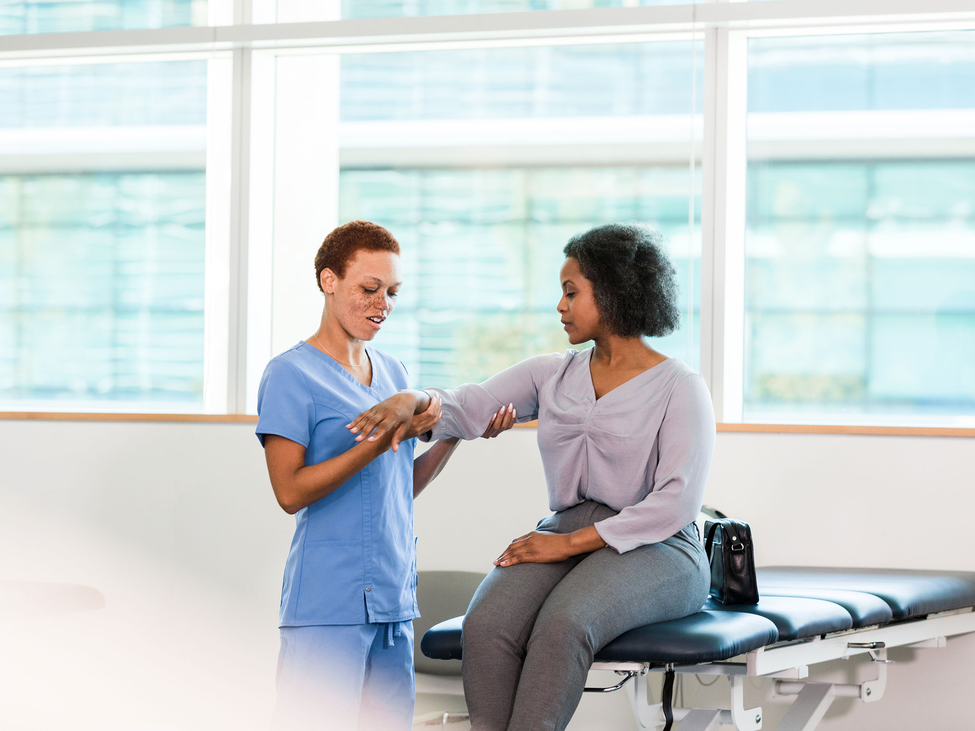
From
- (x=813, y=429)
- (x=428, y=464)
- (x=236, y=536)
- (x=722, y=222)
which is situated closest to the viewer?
(x=428, y=464)

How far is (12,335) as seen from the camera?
355 cm

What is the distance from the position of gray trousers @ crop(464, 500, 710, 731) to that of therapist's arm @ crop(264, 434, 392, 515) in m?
0.36

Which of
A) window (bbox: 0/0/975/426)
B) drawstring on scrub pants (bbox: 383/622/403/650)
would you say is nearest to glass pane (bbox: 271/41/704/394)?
window (bbox: 0/0/975/426)

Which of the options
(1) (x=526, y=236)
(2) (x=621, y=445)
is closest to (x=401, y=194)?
(1) (x=526, y=236)

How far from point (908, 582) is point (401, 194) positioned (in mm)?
2087

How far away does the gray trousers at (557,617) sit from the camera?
150 cm

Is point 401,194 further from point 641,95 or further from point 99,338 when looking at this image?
point 99,338

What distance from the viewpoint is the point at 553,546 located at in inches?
67.5

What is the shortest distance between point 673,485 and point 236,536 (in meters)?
1.90

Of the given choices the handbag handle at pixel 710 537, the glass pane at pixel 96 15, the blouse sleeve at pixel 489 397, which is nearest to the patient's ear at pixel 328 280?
the blouse sleeve at pixel 489 397

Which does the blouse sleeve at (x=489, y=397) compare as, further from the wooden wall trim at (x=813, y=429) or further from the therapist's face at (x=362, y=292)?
the wooden wall trim at (x=813, y=429)

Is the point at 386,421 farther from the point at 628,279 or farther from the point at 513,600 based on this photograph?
the point at 628,279

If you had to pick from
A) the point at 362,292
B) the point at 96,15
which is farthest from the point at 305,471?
the point at 96,15

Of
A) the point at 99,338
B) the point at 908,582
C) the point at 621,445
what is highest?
the point at 99,338
